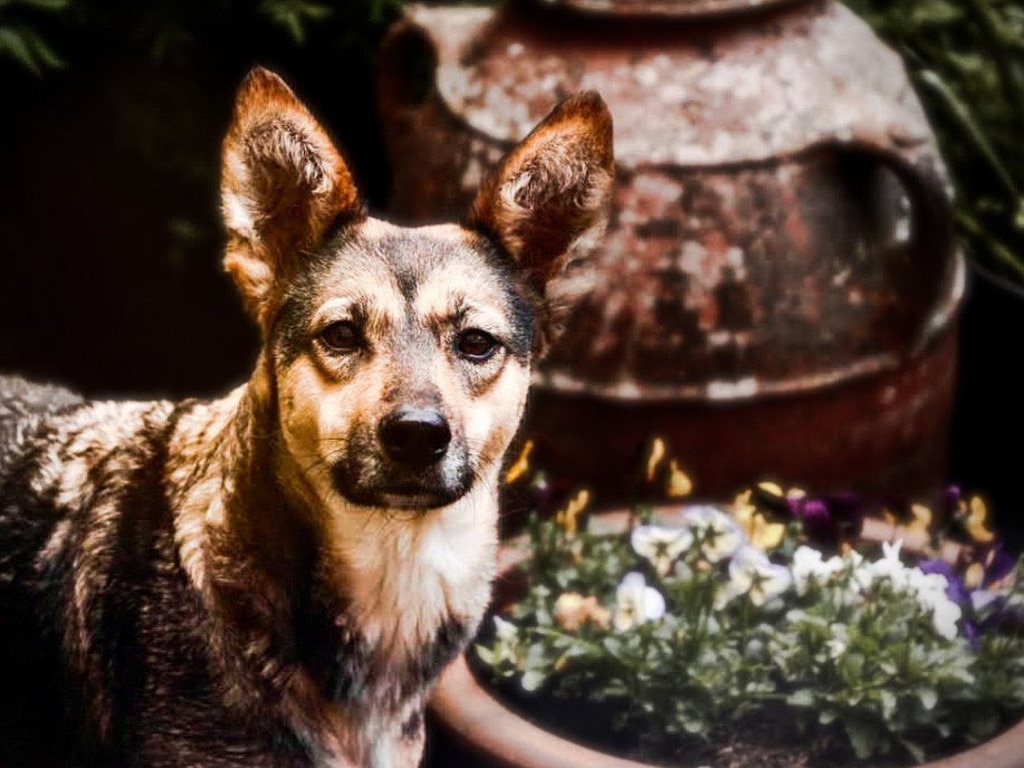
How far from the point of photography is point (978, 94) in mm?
5219

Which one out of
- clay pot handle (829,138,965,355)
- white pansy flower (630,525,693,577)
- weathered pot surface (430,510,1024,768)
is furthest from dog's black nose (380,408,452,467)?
clay pot handle (829,138,965,355)

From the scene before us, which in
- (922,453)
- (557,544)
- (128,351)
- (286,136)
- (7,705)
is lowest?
(128,351)

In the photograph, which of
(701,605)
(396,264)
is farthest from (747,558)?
(396,264)

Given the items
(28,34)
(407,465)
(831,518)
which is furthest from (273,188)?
(28,34)

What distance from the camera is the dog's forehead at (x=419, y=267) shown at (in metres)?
2.48

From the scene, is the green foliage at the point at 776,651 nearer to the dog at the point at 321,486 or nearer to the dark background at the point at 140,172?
the dog at the point at 321,486

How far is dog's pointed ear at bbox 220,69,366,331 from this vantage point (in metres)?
2.43

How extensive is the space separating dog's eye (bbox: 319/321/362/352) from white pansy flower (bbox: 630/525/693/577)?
1036mm

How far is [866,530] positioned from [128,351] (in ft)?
8.51

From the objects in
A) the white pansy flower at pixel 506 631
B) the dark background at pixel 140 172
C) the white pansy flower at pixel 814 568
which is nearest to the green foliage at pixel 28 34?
the dark background at pixel 140 172

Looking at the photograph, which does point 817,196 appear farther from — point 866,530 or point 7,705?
point 7,705

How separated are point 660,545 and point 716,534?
120mm

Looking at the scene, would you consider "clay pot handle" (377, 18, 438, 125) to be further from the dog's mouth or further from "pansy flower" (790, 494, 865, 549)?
the dog's mouth

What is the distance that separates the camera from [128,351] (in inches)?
201
